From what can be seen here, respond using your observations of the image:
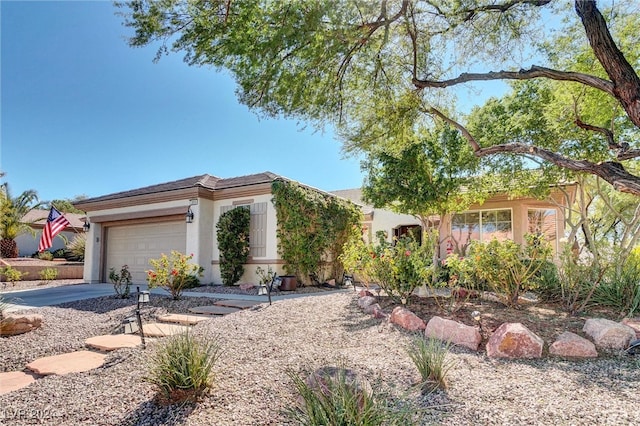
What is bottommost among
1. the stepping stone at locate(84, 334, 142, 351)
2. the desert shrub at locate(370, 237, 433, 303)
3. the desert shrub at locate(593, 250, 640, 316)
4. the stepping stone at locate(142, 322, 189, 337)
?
the stepping stone at locate(84, 334, 142, 351)

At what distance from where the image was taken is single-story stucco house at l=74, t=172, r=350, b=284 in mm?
11812

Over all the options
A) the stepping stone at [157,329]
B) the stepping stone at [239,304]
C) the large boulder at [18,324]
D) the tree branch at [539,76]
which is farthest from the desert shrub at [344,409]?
the large boulder at [18,324]

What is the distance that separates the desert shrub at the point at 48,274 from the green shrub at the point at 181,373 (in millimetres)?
15694

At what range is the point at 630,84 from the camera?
4441 mm

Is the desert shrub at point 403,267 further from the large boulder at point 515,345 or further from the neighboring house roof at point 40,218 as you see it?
the neighboring house roof at point 40,218

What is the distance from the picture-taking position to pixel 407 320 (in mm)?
5211

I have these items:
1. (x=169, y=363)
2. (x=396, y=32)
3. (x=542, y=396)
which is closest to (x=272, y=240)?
(x=396, y=32)

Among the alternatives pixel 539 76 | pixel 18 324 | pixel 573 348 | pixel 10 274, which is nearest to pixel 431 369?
pixel 573 348

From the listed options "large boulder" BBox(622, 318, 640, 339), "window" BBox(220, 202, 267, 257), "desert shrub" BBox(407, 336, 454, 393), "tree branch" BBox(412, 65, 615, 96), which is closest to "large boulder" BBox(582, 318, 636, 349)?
"large boulder" BBox(622, 318, 640, 339)

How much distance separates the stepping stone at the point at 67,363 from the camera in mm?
4152

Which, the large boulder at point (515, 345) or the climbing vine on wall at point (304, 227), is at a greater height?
the climbing vine on wall at point (304, 227)

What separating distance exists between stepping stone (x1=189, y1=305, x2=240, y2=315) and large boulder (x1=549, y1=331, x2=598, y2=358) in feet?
17.3

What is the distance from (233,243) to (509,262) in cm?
807

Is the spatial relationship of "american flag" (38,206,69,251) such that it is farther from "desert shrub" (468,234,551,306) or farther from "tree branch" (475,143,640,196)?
"tree branch" (475,143,640,196)
